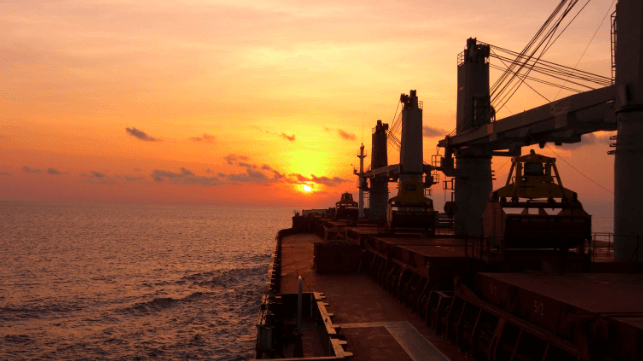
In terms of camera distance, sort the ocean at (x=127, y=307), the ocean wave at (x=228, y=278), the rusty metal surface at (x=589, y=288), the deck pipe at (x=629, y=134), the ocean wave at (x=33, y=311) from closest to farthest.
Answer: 1. the rusty metal surface at (x=589, y=288)
2. the deck pipe at (x=629, y=134)
3. the ocean at (x=127, y=307)
4. the ocean wave at (x=33, y=311)
5. the ocean wave at (x=228, y=278)

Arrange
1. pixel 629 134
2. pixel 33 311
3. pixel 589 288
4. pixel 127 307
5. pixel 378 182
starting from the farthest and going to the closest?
pixel 378 182 < pixel 127 307 < pixel 33 311 < pixel 629 134 < pixel 589 288

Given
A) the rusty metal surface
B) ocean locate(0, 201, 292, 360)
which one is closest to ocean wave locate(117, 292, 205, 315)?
ocean locate(0, 201, 292, 360)

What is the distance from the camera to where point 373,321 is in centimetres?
1892

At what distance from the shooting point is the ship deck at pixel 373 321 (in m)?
14.9

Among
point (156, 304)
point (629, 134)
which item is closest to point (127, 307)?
point (156, 304)

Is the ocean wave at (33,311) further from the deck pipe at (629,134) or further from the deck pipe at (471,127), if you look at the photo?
the deck pipe at (629,134)

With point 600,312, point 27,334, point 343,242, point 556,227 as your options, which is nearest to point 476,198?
point 343,242

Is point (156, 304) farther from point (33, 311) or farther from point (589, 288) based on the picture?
point (589, 288)

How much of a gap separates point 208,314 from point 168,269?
94.7 ft

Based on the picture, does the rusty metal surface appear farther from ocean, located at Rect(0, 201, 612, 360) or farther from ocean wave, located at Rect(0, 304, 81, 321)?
ocean wave, located at Rect(0, 304, 81, 321)

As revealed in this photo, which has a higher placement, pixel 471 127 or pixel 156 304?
pixel 471 127

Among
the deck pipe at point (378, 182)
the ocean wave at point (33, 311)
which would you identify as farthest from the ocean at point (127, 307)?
the deck pipe at point (378, 182)

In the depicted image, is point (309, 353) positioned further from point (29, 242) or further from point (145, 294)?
point (29, 242)

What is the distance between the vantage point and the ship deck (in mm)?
14914
